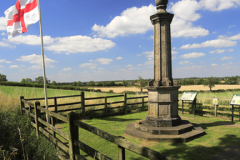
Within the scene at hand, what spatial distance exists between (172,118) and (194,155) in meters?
1.67

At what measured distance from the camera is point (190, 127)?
18.8 ft

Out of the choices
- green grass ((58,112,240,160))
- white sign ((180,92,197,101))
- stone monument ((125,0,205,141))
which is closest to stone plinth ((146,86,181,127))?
stone monument ((125,0,205,141))

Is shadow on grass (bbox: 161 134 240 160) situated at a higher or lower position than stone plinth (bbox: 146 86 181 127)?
lower

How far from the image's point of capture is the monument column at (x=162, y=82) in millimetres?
5605

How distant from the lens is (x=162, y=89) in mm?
5609

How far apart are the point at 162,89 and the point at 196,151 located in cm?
231

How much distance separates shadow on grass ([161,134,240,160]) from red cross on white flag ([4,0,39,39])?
7.86 meters

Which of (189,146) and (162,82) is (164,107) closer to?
(162,82)

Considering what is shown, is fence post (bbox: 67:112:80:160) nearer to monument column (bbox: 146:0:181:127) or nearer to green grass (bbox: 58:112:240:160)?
green grass (bbox: 58:112:240:160)

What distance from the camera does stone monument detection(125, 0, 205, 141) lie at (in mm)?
5566

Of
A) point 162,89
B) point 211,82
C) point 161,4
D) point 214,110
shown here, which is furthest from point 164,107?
point 211,82

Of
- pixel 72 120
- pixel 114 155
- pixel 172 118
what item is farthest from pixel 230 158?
pixel 72 120

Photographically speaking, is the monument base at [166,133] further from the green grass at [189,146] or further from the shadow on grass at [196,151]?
the shadow on grass at [196,151]

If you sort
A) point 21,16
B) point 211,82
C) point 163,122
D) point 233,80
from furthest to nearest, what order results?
point 233,80
point 211,82
point 21,16
point 163,122
